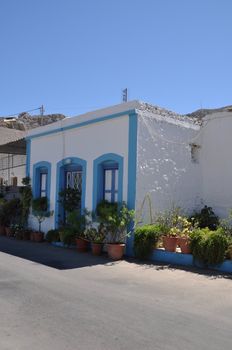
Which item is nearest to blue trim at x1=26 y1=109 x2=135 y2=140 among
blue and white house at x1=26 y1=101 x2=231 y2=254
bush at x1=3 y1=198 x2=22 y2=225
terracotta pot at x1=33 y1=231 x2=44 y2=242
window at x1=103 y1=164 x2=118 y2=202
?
blue and white house at x1=26 y1=101 x2=231 y2=254

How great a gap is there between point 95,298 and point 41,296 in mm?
904

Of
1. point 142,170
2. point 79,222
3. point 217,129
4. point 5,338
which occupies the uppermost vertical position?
point 217,129

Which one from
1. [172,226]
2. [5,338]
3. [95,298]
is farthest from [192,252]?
[5,338]

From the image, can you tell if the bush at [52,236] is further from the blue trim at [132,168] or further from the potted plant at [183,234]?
the potted plant at [183,234]

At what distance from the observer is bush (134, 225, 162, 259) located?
11.0 meters

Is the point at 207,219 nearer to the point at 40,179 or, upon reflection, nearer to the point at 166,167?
the point at 166,167

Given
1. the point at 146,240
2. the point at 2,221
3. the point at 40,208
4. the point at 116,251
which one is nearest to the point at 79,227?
the point at 116,251

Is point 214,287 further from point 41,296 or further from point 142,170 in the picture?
point 142,170

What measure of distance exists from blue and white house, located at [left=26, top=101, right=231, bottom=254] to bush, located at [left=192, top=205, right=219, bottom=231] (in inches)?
14.5

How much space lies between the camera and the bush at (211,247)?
9.63 m

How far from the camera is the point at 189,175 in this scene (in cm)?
1389

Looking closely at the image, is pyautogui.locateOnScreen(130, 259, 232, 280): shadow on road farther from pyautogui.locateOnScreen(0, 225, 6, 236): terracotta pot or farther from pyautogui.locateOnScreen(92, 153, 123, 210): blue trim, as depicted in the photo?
pyautogui.locateOnScreen(0, 225, 6, 236): terracotta pot

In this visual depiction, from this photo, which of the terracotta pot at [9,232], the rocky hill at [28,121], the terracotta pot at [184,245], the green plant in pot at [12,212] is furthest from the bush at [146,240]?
the rocky hill at [28,121]

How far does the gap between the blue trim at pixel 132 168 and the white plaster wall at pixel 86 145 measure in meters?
0.18
